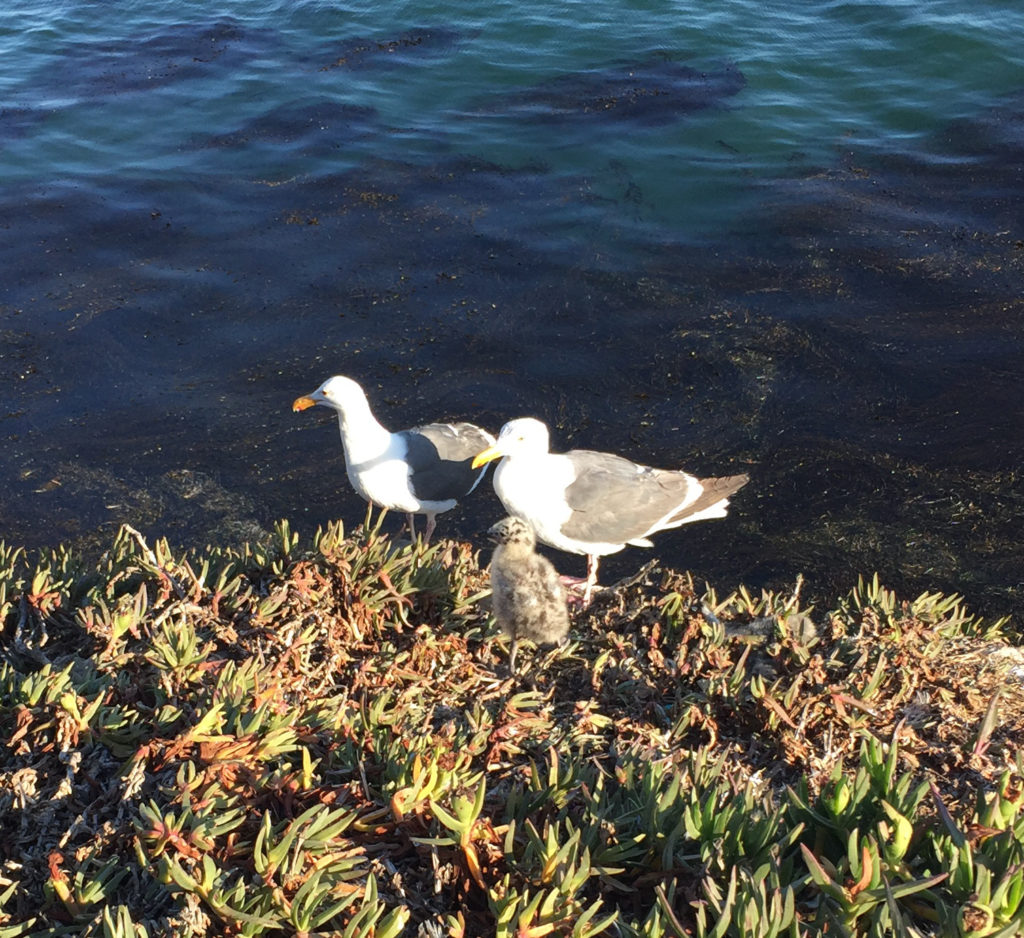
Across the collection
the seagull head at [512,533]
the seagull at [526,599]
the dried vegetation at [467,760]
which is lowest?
the seagull head at [512,533]

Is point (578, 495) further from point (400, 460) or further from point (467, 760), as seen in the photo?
point (467, 760)

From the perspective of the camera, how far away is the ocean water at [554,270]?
807 cm

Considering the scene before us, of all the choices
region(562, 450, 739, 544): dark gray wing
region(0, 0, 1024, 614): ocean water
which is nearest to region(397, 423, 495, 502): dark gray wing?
region(0, 0, 1024, 614): ocean water

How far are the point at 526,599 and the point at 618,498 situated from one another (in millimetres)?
2518

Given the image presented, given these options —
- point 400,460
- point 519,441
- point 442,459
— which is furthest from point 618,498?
point 400,460

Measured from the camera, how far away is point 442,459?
715 centimetres

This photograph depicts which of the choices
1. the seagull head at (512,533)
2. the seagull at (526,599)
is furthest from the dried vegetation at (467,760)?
the seagull head at (512,533)

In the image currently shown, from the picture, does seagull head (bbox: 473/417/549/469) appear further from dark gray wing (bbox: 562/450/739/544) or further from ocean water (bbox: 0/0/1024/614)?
ocean water (bbox: 0/0/1024/614)

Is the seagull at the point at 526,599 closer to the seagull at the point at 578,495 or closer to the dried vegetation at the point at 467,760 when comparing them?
the dried vegetation at the point at 467,760

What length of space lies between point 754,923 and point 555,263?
934 centimetres

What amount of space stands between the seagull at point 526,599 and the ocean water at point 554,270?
313 cm

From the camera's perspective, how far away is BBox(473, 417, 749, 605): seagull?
6309mm

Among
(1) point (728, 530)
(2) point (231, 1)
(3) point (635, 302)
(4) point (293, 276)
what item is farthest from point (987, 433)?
(2) point (231, 1)

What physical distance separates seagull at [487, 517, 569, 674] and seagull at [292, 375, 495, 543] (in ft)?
8.26
